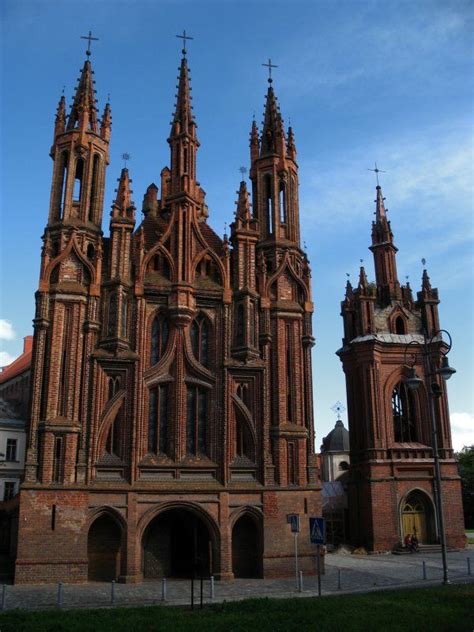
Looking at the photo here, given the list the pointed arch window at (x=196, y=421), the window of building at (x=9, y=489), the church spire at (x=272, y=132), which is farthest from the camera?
the window of building at (x=9, y=489)

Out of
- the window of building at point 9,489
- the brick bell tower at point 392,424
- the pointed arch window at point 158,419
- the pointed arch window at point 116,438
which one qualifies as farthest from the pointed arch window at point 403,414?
the window of building at point 9,489

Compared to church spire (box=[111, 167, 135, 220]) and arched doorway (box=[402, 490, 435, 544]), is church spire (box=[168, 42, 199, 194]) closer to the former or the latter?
church spire (box=[111, 167, 135, 220])

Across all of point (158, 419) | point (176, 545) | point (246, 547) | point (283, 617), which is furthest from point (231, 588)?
point (283, 617)

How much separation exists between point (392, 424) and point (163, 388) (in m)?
20.0

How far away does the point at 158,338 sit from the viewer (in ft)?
105

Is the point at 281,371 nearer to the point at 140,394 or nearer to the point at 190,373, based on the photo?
the point at 190,373

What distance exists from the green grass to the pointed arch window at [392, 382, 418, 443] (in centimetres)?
2714

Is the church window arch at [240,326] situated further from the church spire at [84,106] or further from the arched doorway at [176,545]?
the church spire at [84,106]

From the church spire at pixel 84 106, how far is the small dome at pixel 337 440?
54179 mm

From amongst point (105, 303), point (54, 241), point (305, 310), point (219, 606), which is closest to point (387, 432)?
point (305, 310)

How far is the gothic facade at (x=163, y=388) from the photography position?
28.6 meters

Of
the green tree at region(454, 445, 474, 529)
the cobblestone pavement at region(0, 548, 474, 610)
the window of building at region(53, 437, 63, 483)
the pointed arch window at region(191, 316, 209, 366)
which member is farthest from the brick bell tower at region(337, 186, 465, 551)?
the green tree at region(454, 445, 474, 529)

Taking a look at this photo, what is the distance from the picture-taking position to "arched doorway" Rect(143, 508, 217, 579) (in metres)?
29.3

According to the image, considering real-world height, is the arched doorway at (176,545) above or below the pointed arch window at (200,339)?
below
